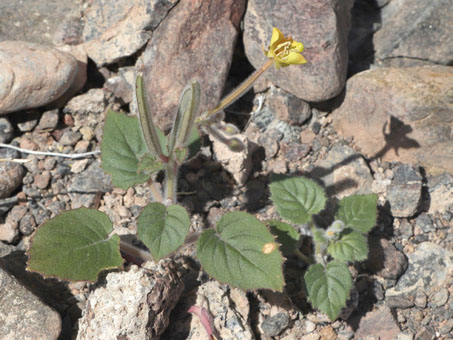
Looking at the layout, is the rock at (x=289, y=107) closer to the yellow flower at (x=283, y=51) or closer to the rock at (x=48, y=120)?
the yellow flower at (x=283, y=51)

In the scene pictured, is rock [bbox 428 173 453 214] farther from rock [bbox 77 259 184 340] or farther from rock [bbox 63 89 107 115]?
rock [bbox 63 89 107 115]

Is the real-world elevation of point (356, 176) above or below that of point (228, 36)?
below

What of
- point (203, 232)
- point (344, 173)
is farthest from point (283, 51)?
point (344, 173)

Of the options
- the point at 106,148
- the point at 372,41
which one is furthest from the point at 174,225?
the point at 372,41

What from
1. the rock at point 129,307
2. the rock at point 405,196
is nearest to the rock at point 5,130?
the rock at point 129,307

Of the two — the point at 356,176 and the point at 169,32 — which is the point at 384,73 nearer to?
the point at 356,176

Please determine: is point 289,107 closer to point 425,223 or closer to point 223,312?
point 425,223
